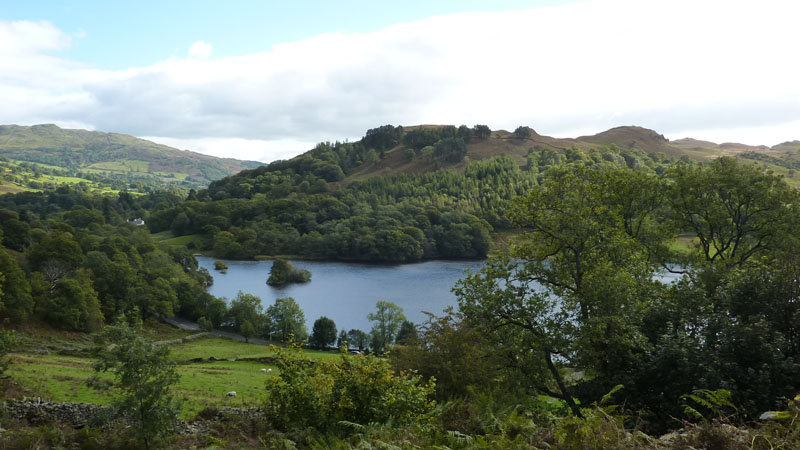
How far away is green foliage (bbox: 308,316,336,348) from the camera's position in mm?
58250

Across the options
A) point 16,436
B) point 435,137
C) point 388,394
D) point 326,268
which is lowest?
point 326,268

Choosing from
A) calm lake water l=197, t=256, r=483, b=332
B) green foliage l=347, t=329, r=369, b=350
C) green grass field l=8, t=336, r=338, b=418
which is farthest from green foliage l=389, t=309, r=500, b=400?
calm lake water l=197, t=256, r=483, b=332

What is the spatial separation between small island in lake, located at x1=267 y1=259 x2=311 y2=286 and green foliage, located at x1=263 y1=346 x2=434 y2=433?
80810mm

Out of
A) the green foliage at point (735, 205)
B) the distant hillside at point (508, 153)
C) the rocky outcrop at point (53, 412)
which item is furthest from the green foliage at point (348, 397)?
the distant hillside at point (508, 153)

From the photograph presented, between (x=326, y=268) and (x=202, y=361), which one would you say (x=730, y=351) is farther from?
(x=326, y=268)

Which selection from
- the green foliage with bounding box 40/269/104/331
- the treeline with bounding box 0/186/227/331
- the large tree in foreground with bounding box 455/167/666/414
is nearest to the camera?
the large tree in foreground with bounding box 455/167/666/414

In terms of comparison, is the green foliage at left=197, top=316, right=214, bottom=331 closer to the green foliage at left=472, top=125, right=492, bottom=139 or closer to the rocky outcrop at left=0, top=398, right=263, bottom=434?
the rocky outcrop at left=0, top=398, right=263, bottom=434

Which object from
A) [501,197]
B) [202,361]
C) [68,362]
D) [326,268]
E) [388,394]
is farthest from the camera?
[501,197]

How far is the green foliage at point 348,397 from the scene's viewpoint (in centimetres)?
1019

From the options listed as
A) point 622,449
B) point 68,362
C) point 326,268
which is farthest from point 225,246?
point 622,449

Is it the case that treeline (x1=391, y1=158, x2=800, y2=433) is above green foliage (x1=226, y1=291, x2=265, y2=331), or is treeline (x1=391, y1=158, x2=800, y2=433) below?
above

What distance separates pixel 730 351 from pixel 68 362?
3910 centimetres

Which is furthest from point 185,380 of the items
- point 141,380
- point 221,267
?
point 221,267

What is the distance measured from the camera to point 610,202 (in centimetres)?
2102
